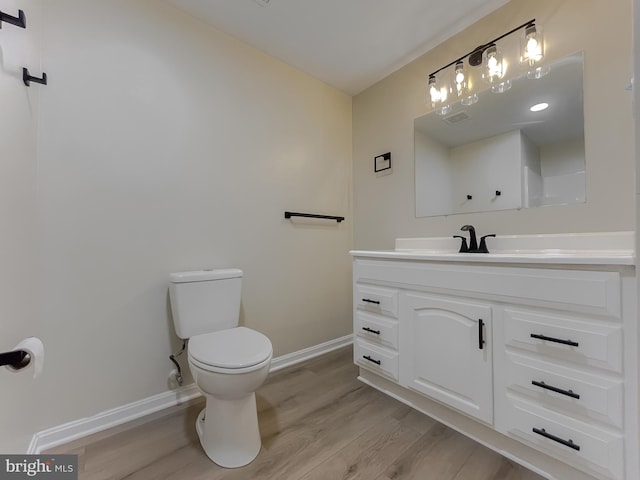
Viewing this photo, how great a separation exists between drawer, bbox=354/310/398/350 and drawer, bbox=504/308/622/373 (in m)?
0.56

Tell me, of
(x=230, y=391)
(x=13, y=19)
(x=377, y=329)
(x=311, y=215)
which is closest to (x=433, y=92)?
(x=311, y=215)

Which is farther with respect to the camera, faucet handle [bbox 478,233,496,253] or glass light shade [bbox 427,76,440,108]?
glass light shade [bbox 427,76,440,108]

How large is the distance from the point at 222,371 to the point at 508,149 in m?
1.89

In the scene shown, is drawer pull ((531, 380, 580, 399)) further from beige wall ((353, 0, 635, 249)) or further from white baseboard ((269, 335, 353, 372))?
white baseboard ((269, 335, 353, 372))

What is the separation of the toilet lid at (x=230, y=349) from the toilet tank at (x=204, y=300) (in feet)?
0.40

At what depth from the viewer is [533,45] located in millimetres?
1450

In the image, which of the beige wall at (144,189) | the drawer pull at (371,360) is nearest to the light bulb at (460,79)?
the beige wall at (144,189)

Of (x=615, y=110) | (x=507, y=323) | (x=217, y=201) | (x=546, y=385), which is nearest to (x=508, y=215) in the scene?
(x=615, y=110)

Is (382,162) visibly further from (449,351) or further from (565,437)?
(565,437)

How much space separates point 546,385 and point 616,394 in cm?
18

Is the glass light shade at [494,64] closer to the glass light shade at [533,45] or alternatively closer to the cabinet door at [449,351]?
the glass light shade at [533,45]

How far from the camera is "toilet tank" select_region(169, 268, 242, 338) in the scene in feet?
4.75

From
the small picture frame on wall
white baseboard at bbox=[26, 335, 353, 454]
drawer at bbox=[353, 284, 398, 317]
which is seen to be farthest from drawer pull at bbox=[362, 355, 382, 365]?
the small picture frame on wall

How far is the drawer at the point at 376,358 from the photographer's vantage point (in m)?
1.55
